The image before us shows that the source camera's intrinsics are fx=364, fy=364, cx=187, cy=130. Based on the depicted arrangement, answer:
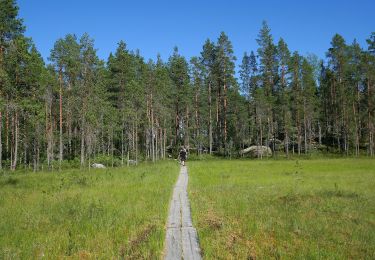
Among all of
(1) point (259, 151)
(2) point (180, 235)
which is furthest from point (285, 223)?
(1) point (259, 151)

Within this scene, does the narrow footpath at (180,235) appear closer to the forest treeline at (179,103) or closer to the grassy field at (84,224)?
the grassy field at (84,224)

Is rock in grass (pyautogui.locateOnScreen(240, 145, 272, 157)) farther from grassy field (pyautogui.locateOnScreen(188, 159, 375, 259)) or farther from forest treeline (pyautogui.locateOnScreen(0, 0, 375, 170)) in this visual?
grassy field (pyautogui.locateOnScreen(188, 159, 375, 259))

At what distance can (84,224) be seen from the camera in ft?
37.9

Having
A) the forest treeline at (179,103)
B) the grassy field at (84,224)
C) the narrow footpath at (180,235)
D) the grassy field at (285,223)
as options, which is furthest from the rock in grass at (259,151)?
the narrow footpath at (180,235)

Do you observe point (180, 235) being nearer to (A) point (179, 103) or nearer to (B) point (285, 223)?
(B) point (285, 223)

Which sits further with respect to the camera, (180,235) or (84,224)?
(84,224)

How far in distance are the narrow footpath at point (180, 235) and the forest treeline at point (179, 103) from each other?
101 feet

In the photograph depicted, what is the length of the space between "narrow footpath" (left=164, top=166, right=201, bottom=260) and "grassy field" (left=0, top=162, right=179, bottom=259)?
0.83 ft

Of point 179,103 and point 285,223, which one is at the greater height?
point 179,103

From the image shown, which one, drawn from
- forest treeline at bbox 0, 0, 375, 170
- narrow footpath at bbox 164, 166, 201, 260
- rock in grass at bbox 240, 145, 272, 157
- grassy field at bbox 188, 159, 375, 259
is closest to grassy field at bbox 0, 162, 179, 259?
narrow footpath at bbox 164, 166, 201, 260

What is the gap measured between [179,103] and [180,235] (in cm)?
6169

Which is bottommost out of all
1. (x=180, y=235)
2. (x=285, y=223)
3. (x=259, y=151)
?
(x=285, y=223)

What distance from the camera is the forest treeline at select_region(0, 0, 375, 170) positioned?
50.7 m

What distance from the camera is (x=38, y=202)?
1661cm
